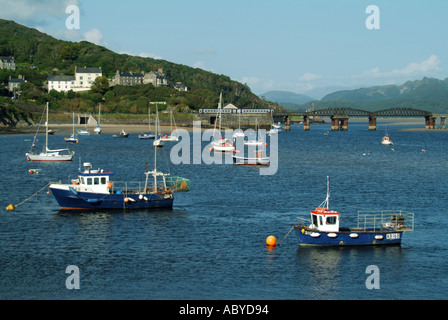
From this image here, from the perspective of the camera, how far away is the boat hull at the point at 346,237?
164ft

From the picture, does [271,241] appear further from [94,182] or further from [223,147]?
[223,147]

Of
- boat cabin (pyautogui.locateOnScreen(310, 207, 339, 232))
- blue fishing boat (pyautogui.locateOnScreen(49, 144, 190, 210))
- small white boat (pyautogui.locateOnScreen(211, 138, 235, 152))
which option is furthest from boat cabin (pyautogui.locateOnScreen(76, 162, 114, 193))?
small white boat (pyautogui.locateOnScreen(211, 138, 235, 152))

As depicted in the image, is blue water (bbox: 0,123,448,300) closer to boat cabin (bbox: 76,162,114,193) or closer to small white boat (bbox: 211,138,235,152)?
boat cabin (bbox: 76,162,114,193)

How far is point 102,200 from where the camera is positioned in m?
63.7

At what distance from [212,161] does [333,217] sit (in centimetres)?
7664

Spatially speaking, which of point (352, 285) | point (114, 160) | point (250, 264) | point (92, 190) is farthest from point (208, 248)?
point (114, 160)

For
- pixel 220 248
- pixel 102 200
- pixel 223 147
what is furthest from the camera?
pixel 223 147

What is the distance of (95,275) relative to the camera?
142 feet

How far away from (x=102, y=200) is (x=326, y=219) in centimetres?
2527

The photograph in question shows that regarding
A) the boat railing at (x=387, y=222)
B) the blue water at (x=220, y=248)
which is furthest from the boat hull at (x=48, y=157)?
the boat railing at (x=387, y=222)

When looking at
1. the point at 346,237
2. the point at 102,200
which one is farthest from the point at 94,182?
the point at 346,237
